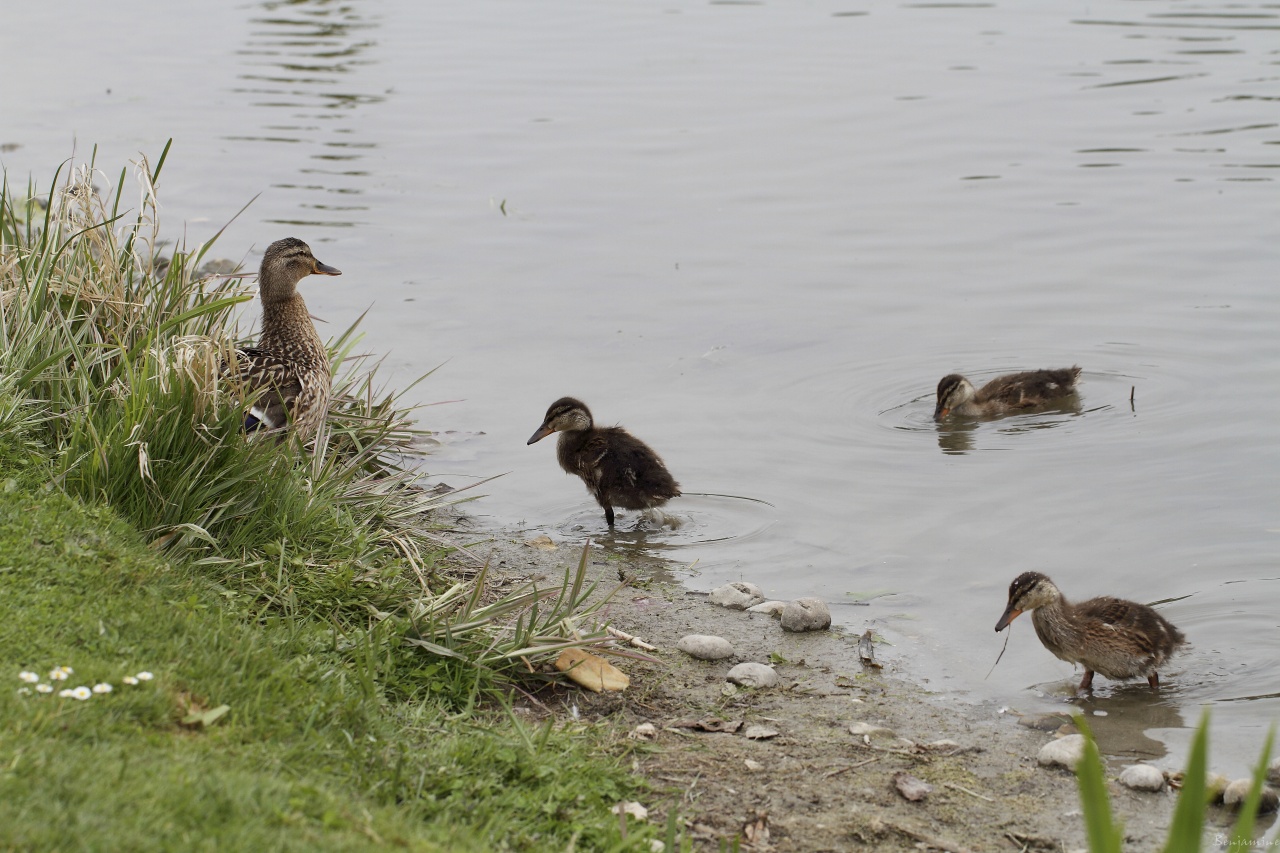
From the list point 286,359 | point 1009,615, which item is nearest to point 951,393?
point 1009,615

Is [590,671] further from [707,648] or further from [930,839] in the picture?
[930,839]

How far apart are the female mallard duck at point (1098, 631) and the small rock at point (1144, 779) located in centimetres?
98

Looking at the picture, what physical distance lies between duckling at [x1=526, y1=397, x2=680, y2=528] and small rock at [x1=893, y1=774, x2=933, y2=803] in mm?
3195

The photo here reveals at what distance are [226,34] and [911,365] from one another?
57.3 feet

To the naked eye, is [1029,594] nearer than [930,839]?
No

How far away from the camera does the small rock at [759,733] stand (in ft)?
16.9

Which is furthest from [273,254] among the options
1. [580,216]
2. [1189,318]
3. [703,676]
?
[1189,318]

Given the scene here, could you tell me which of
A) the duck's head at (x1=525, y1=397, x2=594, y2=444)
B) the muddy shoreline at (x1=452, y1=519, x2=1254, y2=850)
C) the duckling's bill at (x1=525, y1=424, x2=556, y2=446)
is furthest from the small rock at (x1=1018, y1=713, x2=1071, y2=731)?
the duckling's bill at (x1=525, y1=424, x2=556, y2=446)

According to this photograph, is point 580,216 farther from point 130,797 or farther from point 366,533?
point 130,797

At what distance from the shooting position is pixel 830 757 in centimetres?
503

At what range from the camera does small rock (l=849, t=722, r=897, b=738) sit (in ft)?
17.3

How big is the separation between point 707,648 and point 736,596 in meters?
0.76


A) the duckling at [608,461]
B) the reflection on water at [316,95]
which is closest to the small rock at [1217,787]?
the duckling at [608,461]

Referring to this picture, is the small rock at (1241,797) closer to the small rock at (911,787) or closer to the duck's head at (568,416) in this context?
the small rock at (911,787)
